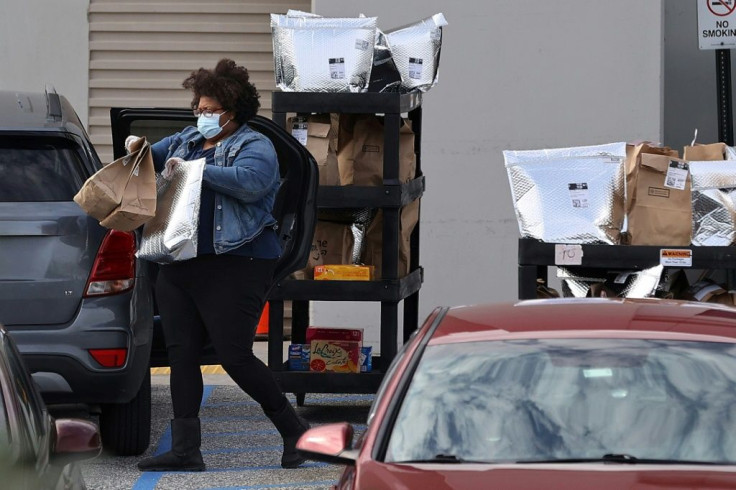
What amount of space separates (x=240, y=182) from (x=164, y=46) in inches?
224

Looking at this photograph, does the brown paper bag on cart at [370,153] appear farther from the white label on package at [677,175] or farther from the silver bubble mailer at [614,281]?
the white label on package at [677,175]

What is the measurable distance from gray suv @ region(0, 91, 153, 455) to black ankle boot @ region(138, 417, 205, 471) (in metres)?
0.28

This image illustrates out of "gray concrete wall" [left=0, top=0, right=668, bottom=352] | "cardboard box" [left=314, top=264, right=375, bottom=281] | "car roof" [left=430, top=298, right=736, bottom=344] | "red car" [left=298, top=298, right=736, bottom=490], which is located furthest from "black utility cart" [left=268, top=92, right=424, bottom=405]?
"red car" [left=298, top=298, right=736, bottom=490]

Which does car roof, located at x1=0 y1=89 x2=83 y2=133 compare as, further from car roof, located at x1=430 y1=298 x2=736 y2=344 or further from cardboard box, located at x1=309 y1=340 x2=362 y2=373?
car roof, located at x1=430 y1=298 x2=736 y2=344

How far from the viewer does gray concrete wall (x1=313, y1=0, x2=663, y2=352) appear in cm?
1050

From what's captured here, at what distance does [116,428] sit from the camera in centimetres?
704

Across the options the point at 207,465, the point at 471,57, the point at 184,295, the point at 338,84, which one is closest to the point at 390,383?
the point at 184,295

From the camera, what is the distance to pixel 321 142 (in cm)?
792

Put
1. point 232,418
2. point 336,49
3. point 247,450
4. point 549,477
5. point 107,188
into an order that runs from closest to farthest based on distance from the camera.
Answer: point 549,477 → point 107,188 → point 247,450 → point 336,49 → point 232,418

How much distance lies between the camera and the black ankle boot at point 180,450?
663 centimetres

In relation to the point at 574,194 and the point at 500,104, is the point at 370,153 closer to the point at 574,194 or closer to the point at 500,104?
the point at 574,194

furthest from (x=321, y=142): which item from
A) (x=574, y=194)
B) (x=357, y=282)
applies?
(x=574, y=194)

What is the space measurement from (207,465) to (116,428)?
0.49m

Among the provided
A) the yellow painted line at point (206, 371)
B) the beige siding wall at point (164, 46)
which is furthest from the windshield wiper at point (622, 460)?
the beige siding wall at point (164, 46)
